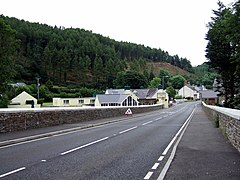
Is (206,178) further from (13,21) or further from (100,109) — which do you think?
(13,21)

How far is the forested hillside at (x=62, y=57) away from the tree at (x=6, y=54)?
57289 millimetres

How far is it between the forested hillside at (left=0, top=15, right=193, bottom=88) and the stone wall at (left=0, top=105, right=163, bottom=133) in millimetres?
89537

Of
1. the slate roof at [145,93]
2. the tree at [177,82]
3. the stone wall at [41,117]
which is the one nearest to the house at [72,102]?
the slate roof at [145,93]

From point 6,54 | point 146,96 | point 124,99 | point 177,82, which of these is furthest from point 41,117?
point 177,82

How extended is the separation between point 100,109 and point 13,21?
12693 cm

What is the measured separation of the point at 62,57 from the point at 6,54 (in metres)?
77.5

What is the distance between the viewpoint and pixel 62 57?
13450 centimetres

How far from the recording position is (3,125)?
17.7 metres

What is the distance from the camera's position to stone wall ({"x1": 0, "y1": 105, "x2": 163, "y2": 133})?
18031 millimetres

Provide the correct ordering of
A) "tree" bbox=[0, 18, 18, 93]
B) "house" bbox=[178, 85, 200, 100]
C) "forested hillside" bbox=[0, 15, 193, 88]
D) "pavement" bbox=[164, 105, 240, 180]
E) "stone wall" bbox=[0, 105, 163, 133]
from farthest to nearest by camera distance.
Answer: "house" bbox=[178, 85, 200, 100] < "forested hillside" bbox=[0, 15, 193, 88] < "tree" bbox=[0, 18, 18, 93] < "stone wall" bbox=[0, 105, 163, 133] < "pavement" bbox=[164, 105, 240, 180]

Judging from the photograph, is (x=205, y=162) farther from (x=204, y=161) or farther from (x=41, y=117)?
(x=41, y=117)

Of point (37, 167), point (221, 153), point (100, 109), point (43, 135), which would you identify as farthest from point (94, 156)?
point (100, 109)

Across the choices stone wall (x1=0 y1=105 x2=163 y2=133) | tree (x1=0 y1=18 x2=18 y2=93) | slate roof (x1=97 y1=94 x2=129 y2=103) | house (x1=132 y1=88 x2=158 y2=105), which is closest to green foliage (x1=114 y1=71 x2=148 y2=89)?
house (x1=132 y1=88 x2=158 y2=105)

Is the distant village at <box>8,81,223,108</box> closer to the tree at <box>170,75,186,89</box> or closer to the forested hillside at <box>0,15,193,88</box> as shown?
the tree at <box>170,75,186,89</box>
